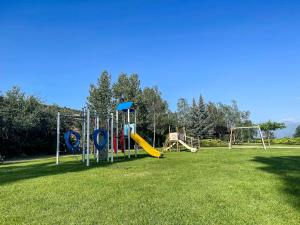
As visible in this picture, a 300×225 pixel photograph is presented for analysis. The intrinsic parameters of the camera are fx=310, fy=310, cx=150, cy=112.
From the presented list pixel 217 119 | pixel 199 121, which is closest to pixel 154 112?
pixel 199 121

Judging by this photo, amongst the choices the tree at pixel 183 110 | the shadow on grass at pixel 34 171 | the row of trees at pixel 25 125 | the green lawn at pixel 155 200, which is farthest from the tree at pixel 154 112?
the green lawn at pixel 155 200

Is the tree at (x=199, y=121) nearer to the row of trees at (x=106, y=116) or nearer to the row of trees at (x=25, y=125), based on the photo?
the row of trees at (x=106, y=116)

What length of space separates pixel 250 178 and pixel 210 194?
2.44 metres

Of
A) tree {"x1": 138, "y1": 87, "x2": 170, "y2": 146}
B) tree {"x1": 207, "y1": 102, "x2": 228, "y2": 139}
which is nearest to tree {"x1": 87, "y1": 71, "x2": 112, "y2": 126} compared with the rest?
tree {"x1": 138, "y1": 87, "x2": 170, "y2": 146}

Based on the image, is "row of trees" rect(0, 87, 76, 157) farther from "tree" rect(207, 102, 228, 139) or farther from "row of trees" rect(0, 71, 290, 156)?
"tree" rect(207, 102, 228, 139)

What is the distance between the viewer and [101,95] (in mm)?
33938

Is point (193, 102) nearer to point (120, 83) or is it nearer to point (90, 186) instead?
point (120, 83)

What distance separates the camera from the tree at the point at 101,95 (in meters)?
33.3

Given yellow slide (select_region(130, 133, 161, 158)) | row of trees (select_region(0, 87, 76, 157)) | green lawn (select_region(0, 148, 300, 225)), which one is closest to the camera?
green lawn (select_region(0, 148, 300, 225))

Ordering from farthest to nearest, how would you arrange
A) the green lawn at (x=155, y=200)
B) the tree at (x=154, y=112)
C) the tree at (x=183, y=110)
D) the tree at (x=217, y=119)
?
the tree at (x=217, y=119)
the tree at (x=183, y=110)
the tree at (x=154, y=112)
the green lawn at (x=155, y=200)

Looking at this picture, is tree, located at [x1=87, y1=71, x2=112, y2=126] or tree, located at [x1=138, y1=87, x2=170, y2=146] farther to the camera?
tree, located at [x1=138, y1=87, x2=170, y2=146]

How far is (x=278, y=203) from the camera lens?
5.66 meters

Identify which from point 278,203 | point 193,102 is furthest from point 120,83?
point 278,203

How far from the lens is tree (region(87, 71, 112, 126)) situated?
3331cm
